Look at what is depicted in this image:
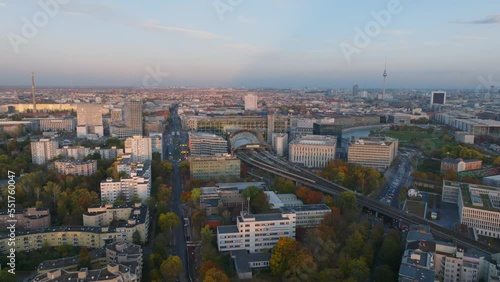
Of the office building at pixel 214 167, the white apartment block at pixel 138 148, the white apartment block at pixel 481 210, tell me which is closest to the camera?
the white apartment block at pixel 481 210

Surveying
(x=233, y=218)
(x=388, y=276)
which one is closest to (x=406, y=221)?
(x=388, y=276)

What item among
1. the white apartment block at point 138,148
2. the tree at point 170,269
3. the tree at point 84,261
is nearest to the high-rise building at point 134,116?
the white apartment block at point 138,148

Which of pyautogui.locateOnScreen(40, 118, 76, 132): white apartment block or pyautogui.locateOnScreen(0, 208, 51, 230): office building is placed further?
pyautogui.locateOnScreen(40, 118, 76, 132): white apartment block

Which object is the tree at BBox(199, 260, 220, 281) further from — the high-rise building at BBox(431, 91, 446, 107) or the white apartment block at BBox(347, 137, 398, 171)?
the high-rise building at BBox(431, 91, 446, 107)

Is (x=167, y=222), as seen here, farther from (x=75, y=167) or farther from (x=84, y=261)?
(x=75, y=167)

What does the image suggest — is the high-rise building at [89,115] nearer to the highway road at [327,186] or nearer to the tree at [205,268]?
the highway road at [327,186]

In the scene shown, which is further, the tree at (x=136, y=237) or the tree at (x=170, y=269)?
the tree at (x=136, y=237)

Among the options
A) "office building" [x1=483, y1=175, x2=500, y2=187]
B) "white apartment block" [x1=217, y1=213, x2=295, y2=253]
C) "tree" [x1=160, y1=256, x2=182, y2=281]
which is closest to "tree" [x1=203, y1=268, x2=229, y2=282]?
"tree" [x1=160, y1=256, x2=182, y2=281]

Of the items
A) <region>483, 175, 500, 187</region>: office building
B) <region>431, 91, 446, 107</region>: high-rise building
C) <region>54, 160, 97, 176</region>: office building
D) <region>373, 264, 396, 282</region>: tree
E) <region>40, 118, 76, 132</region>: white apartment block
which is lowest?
<region>373, 264, 396, 282</region>: tree
